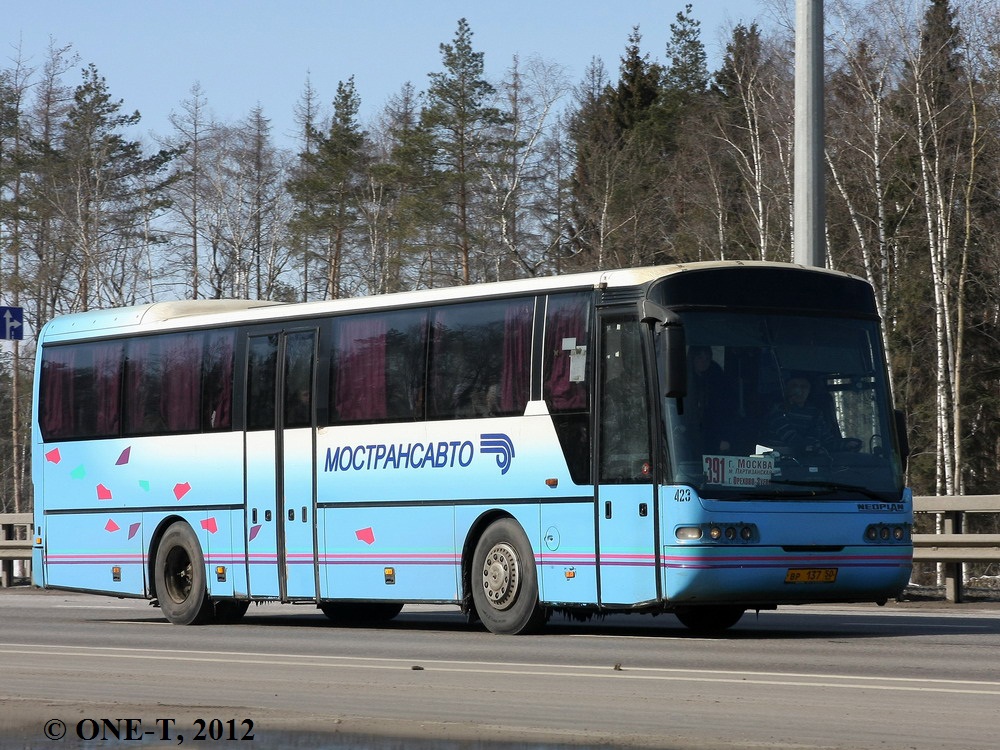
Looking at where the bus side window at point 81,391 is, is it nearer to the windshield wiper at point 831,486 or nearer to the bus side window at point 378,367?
the bus side window at point 378,367

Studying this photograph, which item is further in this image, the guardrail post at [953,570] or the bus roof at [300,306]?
the guardrail post at [953,570]

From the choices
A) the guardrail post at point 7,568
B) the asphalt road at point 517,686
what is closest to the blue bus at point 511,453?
the asphalt road at point 517,686

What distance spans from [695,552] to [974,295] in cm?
3576

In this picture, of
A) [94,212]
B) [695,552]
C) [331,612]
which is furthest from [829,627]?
[94,212]

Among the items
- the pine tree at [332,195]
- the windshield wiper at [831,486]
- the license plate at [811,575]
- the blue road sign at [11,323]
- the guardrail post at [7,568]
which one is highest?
the pine tree at [332,195]

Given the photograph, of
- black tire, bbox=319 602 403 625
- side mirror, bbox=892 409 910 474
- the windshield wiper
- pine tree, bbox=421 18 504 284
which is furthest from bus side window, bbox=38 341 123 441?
pine tree, bbox=421 18 504 284

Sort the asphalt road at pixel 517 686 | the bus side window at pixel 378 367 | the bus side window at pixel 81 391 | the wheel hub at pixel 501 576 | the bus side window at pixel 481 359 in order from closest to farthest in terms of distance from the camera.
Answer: the asphalt road at pixel 517 686
the wheel hub at pixel 501 576
the bus side window at pixel 481 359
the bus side window at pixel 378 367
the bus side window at pixel 81 391

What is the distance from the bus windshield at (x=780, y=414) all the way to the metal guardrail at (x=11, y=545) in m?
16.2

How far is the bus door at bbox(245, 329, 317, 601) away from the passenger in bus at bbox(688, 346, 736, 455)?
502cm

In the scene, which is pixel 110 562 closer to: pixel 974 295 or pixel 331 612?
pixel 331 612

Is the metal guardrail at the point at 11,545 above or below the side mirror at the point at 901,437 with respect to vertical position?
below

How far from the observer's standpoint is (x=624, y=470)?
48.2ft

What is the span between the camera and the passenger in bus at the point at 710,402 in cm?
1431

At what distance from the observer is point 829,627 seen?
16234 millimetres
